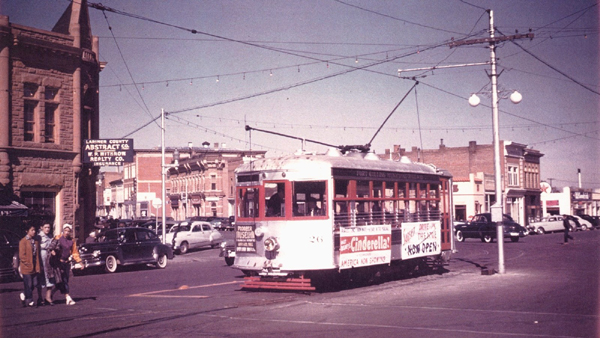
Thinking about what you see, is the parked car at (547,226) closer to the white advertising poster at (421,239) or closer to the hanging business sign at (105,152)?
the hanging business sign at (105,152)

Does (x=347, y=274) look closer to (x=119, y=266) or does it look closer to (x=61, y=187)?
(x=119, y=266)

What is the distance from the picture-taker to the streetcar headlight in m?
15.3

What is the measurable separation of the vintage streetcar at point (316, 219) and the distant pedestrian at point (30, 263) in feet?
14.8

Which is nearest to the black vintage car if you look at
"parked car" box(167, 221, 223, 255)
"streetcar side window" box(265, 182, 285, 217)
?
"parked car" box(167, 221, 223, 255)

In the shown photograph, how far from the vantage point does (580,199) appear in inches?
3516

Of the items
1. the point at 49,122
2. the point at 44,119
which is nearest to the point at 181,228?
the point at 49,122

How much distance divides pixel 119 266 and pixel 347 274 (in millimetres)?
12860

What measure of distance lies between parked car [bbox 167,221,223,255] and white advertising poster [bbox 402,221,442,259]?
58.1ft

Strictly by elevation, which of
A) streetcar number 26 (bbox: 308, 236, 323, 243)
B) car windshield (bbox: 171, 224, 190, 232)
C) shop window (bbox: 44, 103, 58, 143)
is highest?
shop window (bbox: 44, 103, 58, 143)

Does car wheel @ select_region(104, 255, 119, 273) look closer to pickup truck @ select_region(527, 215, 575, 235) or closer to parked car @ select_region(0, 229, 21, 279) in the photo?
parked car @ select_region(0, 229, 21, 279)

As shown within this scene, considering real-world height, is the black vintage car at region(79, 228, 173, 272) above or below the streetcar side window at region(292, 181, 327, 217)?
below

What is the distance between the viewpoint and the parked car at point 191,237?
34.3 meters

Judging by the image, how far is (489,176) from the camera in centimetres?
7262

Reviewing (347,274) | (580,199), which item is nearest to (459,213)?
(580,199)
